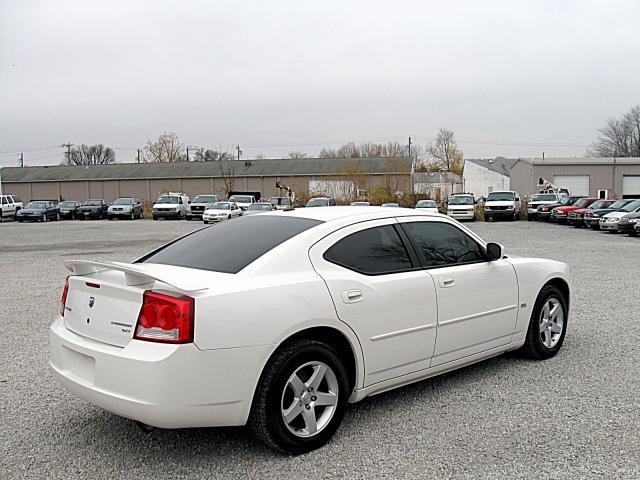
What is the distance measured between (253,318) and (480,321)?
2.25 metres

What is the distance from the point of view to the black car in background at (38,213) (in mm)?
43500

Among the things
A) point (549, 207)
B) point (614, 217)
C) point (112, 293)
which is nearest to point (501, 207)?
point (549, 207)

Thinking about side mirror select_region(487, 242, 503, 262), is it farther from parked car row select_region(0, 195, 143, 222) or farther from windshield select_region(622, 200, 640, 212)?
parked car row select_region(0, 195, 143, 222)

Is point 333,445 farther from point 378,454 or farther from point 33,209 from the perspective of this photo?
point 33,209

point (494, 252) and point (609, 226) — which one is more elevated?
point (494, 252)

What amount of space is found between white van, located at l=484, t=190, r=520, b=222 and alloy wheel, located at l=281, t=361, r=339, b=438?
118 feet

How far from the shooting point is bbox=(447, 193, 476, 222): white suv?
129ft

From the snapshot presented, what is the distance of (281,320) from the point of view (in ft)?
12.8

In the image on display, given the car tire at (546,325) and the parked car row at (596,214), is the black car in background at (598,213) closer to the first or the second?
the parked car row at (596,214)

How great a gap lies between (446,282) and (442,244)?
0.42 metres

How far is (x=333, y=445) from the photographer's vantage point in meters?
4.19

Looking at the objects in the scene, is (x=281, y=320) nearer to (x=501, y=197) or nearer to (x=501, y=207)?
(x=501, y=207)

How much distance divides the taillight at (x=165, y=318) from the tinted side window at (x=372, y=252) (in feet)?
3.75

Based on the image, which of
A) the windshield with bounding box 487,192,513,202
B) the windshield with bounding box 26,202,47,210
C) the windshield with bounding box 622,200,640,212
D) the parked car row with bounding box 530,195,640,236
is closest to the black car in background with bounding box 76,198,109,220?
the windshield with bounding box 26,202,47,210
